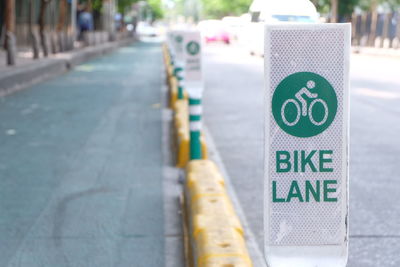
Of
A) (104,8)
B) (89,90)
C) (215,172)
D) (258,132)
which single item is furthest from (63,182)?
(104,8)

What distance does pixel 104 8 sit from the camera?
56562mm

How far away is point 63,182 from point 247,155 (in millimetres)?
2368

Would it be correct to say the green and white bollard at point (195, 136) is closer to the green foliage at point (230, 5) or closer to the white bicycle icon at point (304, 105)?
the white bicycle icon at point (304, 105)

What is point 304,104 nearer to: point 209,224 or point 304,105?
point 304,105

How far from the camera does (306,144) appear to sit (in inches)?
111

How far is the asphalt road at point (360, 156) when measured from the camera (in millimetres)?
5031

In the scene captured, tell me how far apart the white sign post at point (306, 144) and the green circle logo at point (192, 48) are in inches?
199

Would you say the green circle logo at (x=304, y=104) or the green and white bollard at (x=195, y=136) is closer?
the green circle logo at (x=304, y=104)

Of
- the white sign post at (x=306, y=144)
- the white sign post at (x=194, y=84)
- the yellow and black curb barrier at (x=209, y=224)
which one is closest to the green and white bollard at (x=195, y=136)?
the white sign post at (x=194, y=84)

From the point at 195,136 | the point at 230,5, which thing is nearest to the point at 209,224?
the point at 195,136

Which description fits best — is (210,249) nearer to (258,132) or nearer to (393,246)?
(393,246)

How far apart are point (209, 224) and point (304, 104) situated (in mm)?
1623

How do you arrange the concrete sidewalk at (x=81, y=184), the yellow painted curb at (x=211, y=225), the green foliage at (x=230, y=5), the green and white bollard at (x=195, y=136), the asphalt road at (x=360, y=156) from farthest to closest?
the green foliage at (x=230, y=5)
the green and white bollard at (x=195, y=136)
the asphalt road at (x=360, y=156)
the concrete sidewalk at (x=81, y=184)
the yellow painted curb at (x=211, y=225)

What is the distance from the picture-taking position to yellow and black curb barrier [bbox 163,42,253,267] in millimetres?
3654
